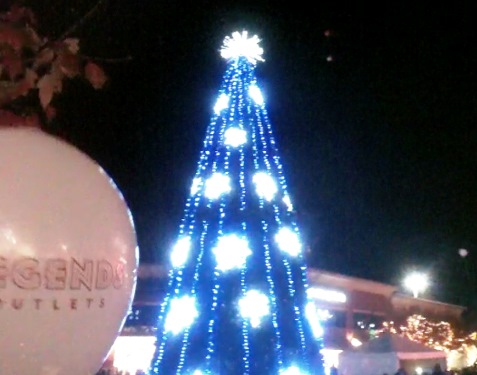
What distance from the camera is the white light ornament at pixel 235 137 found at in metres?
12.5

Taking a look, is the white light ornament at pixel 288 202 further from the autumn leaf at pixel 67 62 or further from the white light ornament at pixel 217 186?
the autumn leaf at pixel 67 62

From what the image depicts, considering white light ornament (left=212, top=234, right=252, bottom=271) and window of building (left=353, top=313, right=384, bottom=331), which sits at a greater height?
window of building (left=353, top=313, right=384, bottom=331)

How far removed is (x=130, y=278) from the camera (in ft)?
7.06

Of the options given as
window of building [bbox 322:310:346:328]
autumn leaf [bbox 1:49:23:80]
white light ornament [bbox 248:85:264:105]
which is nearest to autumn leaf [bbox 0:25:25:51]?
autumn leaf [bbox 1:49:23:80]

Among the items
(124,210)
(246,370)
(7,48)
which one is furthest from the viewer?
(246,370)

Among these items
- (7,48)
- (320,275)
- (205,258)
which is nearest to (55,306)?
(7,48)

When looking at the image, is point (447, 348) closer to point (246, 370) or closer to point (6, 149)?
point (246, 370)

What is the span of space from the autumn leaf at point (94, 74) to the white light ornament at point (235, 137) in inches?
389

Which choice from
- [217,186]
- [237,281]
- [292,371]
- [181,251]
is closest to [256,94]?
[217,186]

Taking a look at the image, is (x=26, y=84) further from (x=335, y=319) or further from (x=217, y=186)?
(x=335, y=319)

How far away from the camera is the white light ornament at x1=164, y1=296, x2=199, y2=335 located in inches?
458

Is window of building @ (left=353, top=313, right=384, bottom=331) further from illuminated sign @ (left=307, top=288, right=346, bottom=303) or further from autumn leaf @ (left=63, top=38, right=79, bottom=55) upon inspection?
autumn leaf @ (left=63, top=38, right=79, bottom=55)

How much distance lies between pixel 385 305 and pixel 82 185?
3898cm

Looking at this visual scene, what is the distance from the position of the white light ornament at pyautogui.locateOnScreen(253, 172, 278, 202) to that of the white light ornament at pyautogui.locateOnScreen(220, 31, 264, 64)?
79.8 inches
